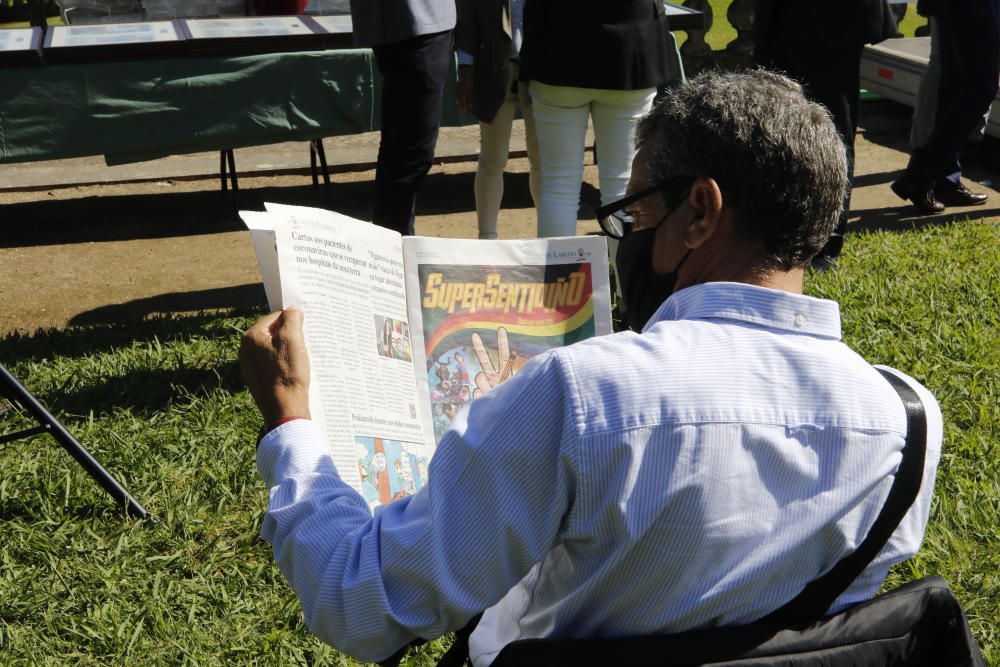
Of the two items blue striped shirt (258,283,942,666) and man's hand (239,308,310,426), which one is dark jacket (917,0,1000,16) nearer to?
blue striped shirt (258,283,942,666)

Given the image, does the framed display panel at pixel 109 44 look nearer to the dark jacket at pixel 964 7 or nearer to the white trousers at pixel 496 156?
the white trousers at pixel 496 156

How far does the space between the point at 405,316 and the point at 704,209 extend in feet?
1.66

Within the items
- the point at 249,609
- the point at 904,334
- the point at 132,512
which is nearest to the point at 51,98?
the point at 132,512

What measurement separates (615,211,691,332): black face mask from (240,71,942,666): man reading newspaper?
20 centimetres

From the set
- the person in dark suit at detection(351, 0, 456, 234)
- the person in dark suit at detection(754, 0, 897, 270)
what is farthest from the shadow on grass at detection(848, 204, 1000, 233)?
the person in dark suit at detection(351, 0, 456, 234)

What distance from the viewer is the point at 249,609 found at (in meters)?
2.74

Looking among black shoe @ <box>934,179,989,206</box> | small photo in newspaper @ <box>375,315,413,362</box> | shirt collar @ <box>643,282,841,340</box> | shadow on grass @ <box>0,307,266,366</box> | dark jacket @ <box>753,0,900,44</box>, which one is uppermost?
shirt collar @ <box>643,282,841,340</box>

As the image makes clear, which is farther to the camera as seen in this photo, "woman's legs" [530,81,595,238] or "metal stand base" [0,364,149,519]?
"woman's legs" [530,81,595,238]

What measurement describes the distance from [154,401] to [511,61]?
2021mm

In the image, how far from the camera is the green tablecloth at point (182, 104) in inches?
210

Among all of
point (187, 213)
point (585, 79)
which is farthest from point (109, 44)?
point (585, 79)

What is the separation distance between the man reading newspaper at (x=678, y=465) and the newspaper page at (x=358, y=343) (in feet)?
0.48

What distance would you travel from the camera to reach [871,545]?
121cm

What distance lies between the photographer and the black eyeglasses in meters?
1.33
